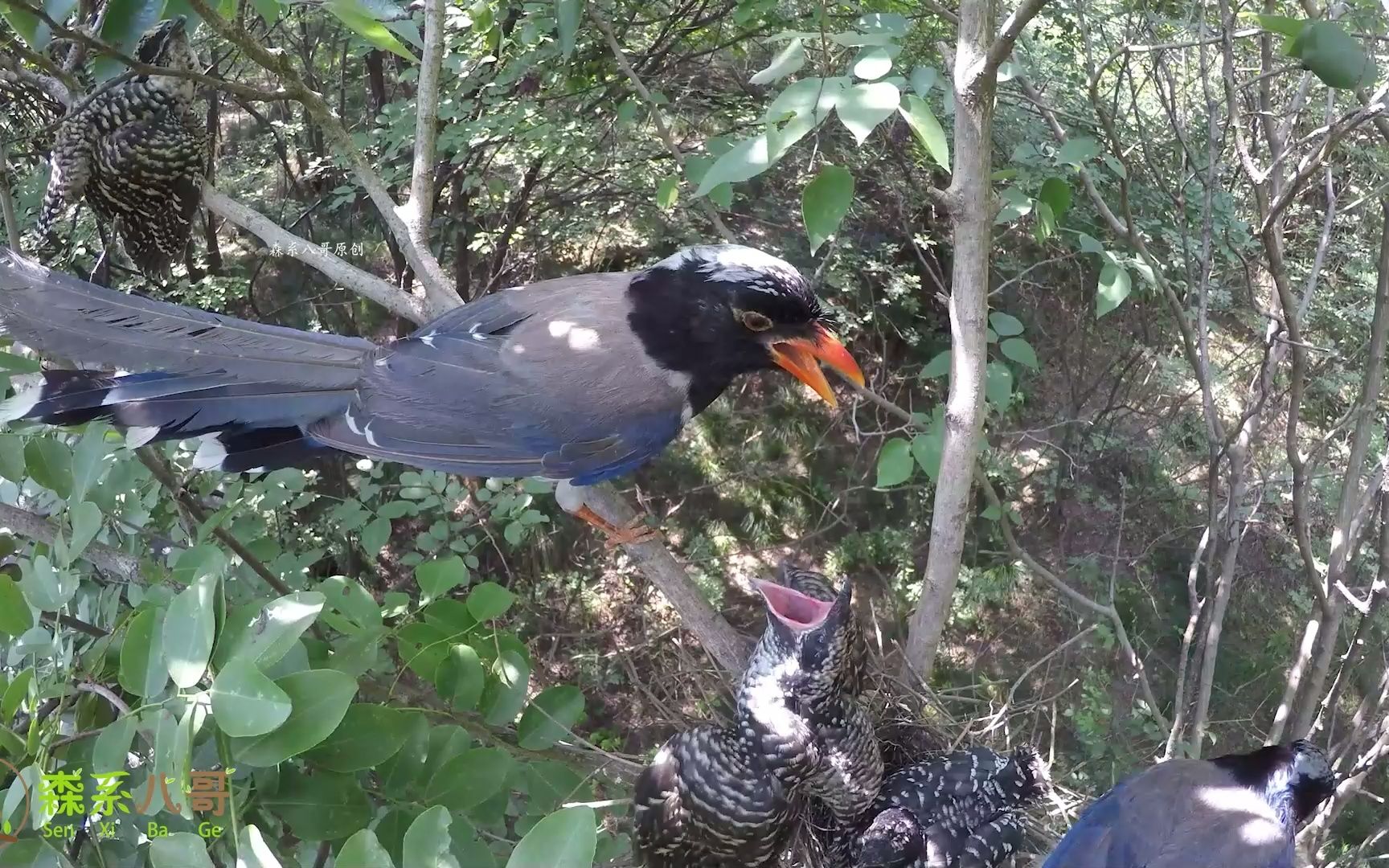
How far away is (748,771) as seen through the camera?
2.05m

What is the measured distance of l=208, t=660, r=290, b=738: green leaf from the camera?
40.3 inches

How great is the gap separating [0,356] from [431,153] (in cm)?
96

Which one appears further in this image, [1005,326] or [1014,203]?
[1005,326]

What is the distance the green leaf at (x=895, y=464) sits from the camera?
5.86 ft

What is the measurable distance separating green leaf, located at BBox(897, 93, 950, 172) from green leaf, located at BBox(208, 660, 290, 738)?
1.06 m

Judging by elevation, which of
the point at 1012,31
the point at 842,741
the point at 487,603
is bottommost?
the point at 842,741

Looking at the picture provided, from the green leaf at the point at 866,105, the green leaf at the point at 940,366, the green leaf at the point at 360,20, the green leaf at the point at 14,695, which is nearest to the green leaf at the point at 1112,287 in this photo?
the green leaf at the point at 940,366

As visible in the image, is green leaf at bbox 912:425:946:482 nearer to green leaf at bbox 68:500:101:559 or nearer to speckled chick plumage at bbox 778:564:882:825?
speckled chick plumage at bbox 778:564:882:825

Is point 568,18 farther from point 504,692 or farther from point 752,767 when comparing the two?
point 752,767

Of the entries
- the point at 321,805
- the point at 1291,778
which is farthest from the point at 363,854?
the point at 1291,778

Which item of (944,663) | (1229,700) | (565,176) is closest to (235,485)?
(565,176)

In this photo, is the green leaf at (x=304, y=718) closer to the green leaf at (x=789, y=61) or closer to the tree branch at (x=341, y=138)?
the green leaf at (x=789, y=61)

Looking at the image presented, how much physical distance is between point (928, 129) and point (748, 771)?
55.1 inches

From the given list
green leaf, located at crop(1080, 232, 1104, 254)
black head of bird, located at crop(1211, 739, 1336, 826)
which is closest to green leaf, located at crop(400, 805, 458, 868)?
green leaf, located at crop(1080, 232, 1104, 254)
